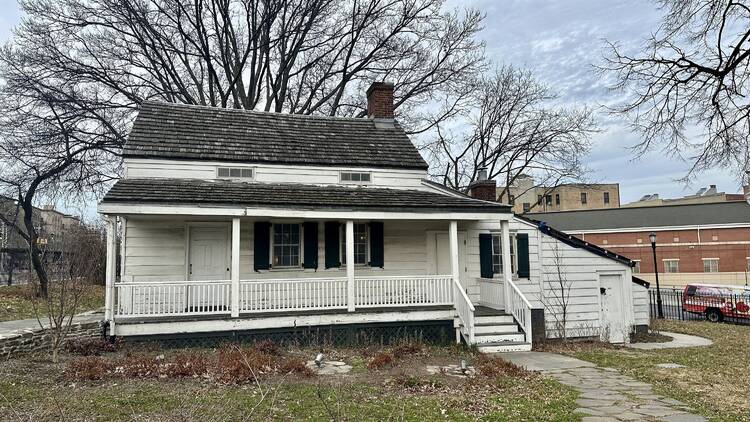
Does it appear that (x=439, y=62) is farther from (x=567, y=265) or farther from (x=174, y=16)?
(x=567, y=265)

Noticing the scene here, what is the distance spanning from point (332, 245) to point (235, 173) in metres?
3.39

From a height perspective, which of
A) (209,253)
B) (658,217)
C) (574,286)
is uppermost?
(658,217)

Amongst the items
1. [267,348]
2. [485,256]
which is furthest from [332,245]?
[485,256]

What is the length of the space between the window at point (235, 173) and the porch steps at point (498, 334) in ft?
23.8

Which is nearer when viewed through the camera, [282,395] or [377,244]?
[282,395]

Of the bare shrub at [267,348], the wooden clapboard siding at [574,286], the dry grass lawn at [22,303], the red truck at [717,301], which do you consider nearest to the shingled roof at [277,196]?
the dry grass lawn at [22,303]

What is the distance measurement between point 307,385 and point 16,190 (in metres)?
19.0

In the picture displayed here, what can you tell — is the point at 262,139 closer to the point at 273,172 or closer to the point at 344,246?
the point at 273,172

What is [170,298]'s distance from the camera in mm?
10789

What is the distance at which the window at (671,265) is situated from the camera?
3766 cm

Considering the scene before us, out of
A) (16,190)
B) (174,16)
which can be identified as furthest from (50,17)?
(16,190)

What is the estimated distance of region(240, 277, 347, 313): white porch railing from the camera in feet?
35.9

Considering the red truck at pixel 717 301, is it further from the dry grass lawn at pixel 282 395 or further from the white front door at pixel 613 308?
the dry grass lawn at pixel 282 395

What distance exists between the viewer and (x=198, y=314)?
409 inches
